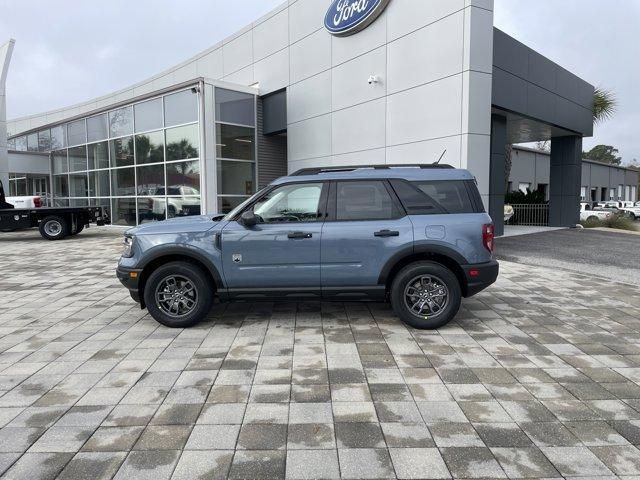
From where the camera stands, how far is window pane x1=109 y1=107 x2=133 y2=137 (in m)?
18.8

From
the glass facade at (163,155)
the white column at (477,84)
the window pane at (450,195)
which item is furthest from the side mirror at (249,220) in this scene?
the glass facade at (163,155)

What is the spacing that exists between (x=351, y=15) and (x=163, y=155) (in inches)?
343

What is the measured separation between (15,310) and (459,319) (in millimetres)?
6062

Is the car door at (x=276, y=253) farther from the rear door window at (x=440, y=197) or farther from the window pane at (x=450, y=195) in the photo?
the window pane at (x=450, y=195)

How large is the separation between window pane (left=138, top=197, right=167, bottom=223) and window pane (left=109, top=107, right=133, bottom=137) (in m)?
3.20

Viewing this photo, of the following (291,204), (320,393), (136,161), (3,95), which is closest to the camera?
→ (320,393)

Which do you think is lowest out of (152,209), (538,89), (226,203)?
(152,209)

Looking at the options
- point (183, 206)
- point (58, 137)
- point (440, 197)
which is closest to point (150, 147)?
point (183, 206)

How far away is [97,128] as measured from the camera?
Answer: 20484 mm

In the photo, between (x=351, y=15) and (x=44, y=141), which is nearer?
(x=351, y=15)

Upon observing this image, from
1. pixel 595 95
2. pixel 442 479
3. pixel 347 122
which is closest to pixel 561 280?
pixel 442 479

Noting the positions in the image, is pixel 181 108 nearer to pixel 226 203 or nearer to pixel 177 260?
pixel 226 203

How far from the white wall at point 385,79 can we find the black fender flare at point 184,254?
8075 millimetres

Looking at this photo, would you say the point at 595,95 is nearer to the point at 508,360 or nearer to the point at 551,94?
the point at 551,94
